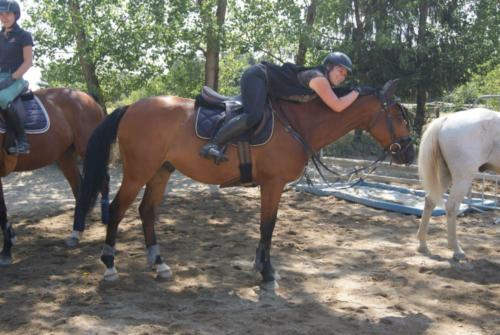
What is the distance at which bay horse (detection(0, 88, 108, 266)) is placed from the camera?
574 centimetres

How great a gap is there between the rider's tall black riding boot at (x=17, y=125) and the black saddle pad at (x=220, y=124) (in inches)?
78.0

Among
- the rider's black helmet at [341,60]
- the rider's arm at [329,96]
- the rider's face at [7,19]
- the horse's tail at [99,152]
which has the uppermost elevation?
the rider's face at [7,19]

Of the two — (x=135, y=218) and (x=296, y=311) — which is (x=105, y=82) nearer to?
(x=135, y=218)

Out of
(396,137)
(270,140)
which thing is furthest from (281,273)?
(396,137)

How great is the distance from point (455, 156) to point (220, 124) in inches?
108

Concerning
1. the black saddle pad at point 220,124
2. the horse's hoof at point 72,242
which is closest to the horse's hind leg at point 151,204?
the black saddle pad at point 220,124

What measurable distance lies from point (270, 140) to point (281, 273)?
1337mm

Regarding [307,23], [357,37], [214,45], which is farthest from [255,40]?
[357,37]

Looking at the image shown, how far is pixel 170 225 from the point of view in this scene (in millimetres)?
6773

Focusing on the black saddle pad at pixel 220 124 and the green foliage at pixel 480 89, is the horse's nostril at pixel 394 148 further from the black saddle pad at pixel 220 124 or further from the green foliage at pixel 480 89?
the green foliage at pixel 480 89

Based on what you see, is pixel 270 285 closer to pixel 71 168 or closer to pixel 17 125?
pixel 17 125

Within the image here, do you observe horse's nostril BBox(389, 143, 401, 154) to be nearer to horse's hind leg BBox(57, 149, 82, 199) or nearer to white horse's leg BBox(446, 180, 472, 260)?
white horse's leg BBox(446, 180, 472, 260)

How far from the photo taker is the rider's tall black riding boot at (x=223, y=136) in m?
4.40

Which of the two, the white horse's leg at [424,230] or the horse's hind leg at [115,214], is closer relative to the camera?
the horse's hind leg at [115,214]
